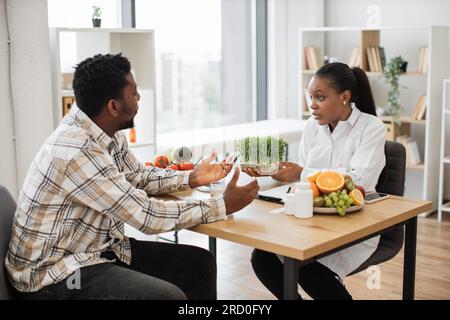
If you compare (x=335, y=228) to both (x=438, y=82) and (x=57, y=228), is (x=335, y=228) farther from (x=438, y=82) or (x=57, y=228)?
(x=438, y=82)

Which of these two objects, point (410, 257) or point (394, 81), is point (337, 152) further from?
point (394, 81)

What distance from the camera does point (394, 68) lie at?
4.98 meters

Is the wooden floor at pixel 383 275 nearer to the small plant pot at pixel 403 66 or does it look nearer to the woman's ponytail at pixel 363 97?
the woman's ponytail at pixel 363 97

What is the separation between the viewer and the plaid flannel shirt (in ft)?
6.34

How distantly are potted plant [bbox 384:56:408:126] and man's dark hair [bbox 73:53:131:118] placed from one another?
3327mm

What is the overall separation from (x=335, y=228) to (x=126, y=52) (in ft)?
8.88

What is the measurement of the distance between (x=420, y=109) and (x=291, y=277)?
137 inches

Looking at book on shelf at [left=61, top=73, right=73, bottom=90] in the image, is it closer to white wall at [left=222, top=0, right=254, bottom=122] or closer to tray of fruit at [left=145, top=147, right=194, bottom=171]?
tray of fruit at [left=145, top=147, right=194, bottom=171]

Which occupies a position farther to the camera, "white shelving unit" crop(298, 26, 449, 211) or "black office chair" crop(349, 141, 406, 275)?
"white shelving unit" crop(298, 26, 449, 211)

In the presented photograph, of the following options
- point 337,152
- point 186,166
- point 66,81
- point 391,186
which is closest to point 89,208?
point 186,166

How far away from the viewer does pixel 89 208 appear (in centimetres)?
200

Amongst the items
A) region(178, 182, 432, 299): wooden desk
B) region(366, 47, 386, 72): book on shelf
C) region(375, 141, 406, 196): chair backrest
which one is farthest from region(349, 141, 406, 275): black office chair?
region(366, 47, 386, 72): book on shelf

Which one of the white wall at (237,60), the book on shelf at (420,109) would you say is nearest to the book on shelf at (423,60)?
the book on shelf at (420,109)
